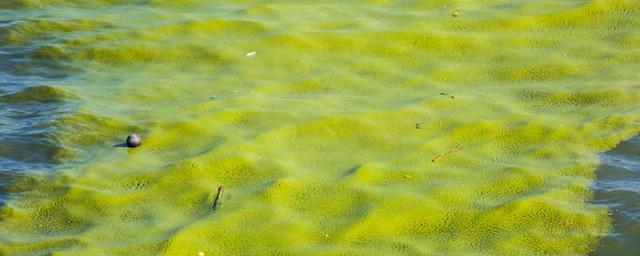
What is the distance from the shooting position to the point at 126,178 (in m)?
4.44

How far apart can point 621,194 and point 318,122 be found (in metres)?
1.66

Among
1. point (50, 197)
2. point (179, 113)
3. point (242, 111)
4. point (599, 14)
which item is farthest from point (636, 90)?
point (50, 197)

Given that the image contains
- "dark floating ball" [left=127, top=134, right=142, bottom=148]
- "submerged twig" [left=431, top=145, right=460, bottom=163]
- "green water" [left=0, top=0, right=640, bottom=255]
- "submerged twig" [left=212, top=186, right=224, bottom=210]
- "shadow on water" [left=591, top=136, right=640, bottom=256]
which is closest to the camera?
"shadow on water" [left=591, top=136, right=640, bottom=256]

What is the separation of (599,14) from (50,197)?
3.94 meters

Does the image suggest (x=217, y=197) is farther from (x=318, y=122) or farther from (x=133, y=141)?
(x=318, y=122)

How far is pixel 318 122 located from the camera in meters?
4.93

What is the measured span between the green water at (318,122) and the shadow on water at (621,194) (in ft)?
0.18

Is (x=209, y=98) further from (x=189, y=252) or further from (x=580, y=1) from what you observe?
(x=580, y=1)

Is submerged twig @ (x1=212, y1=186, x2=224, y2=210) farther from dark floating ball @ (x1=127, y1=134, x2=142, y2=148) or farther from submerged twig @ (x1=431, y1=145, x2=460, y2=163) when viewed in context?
submerged twig @ (x1=431, y1=145, x2=460, y2=163)

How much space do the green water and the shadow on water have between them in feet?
0.18

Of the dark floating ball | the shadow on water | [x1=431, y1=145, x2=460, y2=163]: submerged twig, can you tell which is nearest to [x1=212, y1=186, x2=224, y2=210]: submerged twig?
the dark floating ball

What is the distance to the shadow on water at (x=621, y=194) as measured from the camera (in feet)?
12.5

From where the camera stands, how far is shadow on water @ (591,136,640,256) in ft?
12.5

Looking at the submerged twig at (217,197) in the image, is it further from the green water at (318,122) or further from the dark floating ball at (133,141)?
the dark floating ball at (133,141)
